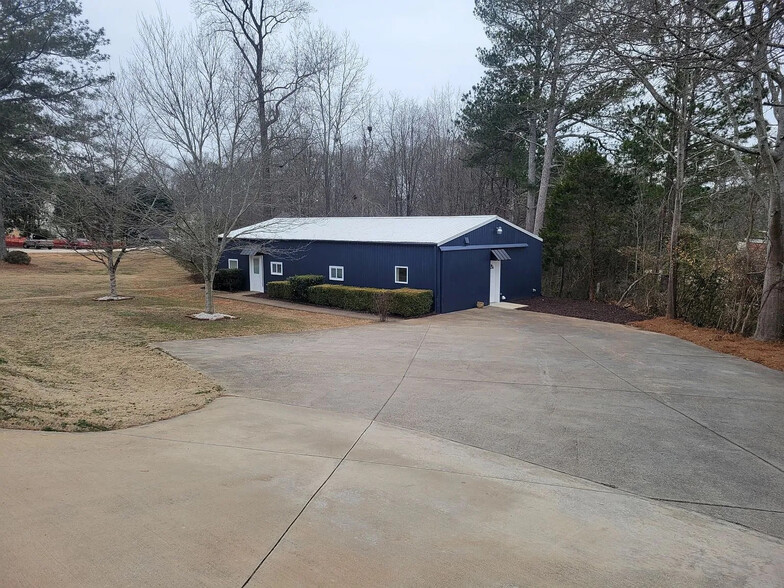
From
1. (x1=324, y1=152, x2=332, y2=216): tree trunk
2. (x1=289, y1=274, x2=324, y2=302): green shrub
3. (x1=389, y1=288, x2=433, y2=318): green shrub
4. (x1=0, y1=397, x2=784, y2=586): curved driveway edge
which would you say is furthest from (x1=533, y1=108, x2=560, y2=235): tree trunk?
(x1=0, y1=397, x2=784, y2=586): curved driveway edge

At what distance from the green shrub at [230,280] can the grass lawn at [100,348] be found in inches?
42.3

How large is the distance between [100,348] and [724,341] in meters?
14.0

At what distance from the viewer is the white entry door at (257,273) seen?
77.1 ft

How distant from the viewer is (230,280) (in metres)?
23.9

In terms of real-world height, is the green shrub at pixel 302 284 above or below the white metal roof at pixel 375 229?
below

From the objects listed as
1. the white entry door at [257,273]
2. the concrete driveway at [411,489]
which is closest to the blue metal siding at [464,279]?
the concrete driveway at [411,489]

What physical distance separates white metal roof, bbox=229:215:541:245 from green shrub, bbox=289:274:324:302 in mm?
1665

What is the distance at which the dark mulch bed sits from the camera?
1744 centimetres

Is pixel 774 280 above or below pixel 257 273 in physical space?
above

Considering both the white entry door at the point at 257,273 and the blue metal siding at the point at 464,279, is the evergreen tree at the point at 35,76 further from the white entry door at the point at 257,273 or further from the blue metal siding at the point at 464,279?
the blue metal siding at the point at 464,279

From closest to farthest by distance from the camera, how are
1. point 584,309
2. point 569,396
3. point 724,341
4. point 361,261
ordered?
point 569,396
point 724,341
point 584,309
point 361,261

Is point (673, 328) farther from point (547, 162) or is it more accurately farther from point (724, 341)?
point (547, 162)

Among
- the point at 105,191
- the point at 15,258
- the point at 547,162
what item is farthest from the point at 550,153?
the point at 15,258

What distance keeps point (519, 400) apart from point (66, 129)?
23.1 m
